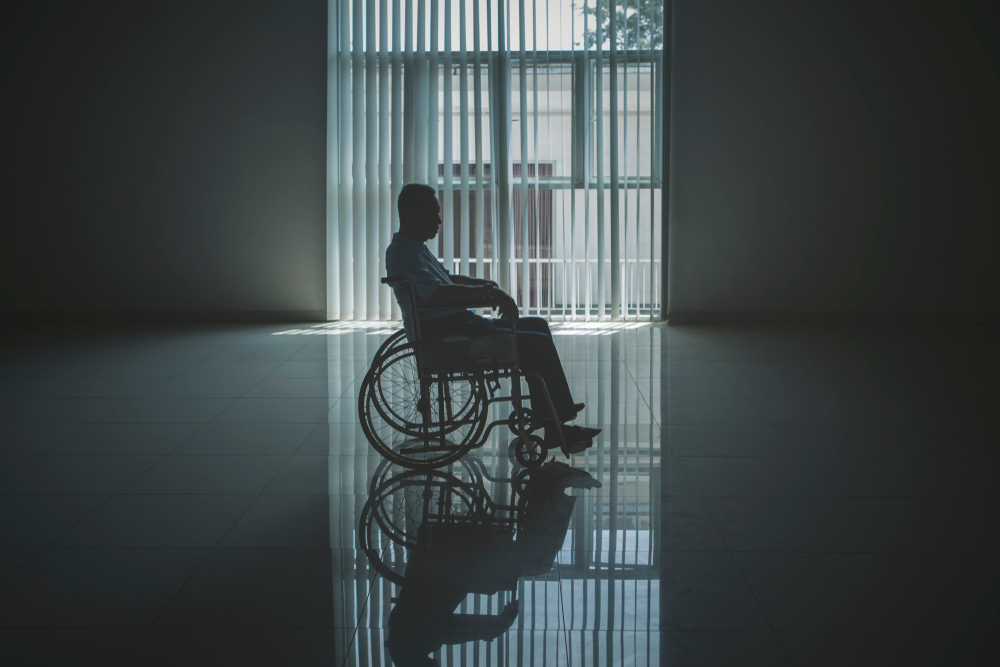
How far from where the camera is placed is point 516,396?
2.75 m

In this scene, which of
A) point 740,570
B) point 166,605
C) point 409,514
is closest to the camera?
point 166,605

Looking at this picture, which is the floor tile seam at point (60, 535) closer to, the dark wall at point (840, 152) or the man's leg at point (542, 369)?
the man's leg at point (542, 369)

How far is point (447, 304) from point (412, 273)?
0.17m

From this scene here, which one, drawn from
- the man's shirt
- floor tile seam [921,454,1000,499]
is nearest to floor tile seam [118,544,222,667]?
the man's shirt

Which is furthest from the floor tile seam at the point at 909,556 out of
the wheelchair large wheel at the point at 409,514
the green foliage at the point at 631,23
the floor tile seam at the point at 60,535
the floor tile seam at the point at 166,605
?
the green foliage at the point at 631,23

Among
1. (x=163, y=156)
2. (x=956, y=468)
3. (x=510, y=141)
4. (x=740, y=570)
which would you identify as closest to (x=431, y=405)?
(x=740, y=570)

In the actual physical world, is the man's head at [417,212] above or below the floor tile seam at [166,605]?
above

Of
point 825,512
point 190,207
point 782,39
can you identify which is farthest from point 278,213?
point 825,512

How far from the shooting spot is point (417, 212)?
2.80 m

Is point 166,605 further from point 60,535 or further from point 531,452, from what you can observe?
point 531,452

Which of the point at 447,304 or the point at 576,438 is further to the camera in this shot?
the point at 576,438

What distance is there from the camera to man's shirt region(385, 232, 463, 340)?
2.68m

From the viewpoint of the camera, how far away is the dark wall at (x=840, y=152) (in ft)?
20.5

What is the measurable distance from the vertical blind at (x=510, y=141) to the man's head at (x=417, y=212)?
3.85 m
